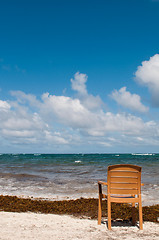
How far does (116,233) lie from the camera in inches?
224

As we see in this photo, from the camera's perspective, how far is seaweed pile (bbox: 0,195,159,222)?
24.5 ft

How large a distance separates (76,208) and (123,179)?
3085 mm

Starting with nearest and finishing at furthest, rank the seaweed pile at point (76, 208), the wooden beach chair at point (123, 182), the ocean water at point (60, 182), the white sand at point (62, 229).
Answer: the white sand at point (62, 229), the wooden beach chair at point (123, 182), the seaweed pile at point (76, 208), the ocean water at point (60, 182)

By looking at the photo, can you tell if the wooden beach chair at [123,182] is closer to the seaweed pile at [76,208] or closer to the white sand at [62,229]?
the white sand at [62,229]

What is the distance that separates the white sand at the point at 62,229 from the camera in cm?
538

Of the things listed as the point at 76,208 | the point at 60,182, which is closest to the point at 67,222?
the point at 76,208

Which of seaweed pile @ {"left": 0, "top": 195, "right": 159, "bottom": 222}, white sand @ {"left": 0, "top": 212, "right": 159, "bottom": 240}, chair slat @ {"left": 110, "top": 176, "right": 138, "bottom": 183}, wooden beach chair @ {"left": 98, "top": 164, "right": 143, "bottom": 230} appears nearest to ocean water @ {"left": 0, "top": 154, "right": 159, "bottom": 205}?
seaweed pile @ {"left": 0, "top": 195, "right": 159, "bottom": 222}

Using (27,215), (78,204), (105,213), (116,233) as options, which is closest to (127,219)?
(105,213)

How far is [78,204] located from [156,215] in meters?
2.97

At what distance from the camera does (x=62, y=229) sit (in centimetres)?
594

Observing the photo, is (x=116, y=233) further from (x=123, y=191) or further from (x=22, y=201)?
(x=22, y=201)

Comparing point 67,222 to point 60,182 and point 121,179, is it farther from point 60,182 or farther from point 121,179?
point 60,182

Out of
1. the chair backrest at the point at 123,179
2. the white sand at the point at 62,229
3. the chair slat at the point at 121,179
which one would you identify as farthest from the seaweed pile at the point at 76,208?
the chair slat at the point at 121,179

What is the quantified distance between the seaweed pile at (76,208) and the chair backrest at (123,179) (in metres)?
1.56
